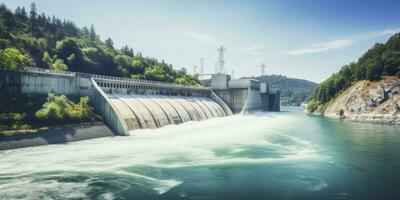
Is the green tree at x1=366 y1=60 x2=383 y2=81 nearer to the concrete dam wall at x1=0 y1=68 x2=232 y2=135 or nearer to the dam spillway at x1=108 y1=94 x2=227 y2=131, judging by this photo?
the dam spillway at x1=108 y1=94 x2=227 y2=131

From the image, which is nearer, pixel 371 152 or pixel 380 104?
pixel 371 152

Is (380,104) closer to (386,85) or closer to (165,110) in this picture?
(386,85)

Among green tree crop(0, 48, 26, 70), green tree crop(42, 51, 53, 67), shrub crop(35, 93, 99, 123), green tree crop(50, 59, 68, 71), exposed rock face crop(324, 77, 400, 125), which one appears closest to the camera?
shrub crop(35, 93, 99, 123)

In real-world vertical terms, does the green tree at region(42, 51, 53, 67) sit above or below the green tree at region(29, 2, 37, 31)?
below

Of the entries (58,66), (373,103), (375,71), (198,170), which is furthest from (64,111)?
(375,71)

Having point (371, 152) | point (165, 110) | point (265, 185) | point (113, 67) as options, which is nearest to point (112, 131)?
point (165, 110)

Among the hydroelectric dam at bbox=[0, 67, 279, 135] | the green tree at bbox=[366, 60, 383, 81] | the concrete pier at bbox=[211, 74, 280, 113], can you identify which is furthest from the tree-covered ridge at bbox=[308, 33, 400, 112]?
the hydroelectric dam at bbox=[0, 67, 279, 135]

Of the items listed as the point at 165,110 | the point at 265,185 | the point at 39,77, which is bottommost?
the point at 265,185

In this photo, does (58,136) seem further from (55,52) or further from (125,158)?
(55,52)

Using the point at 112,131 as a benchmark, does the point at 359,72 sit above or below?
above
